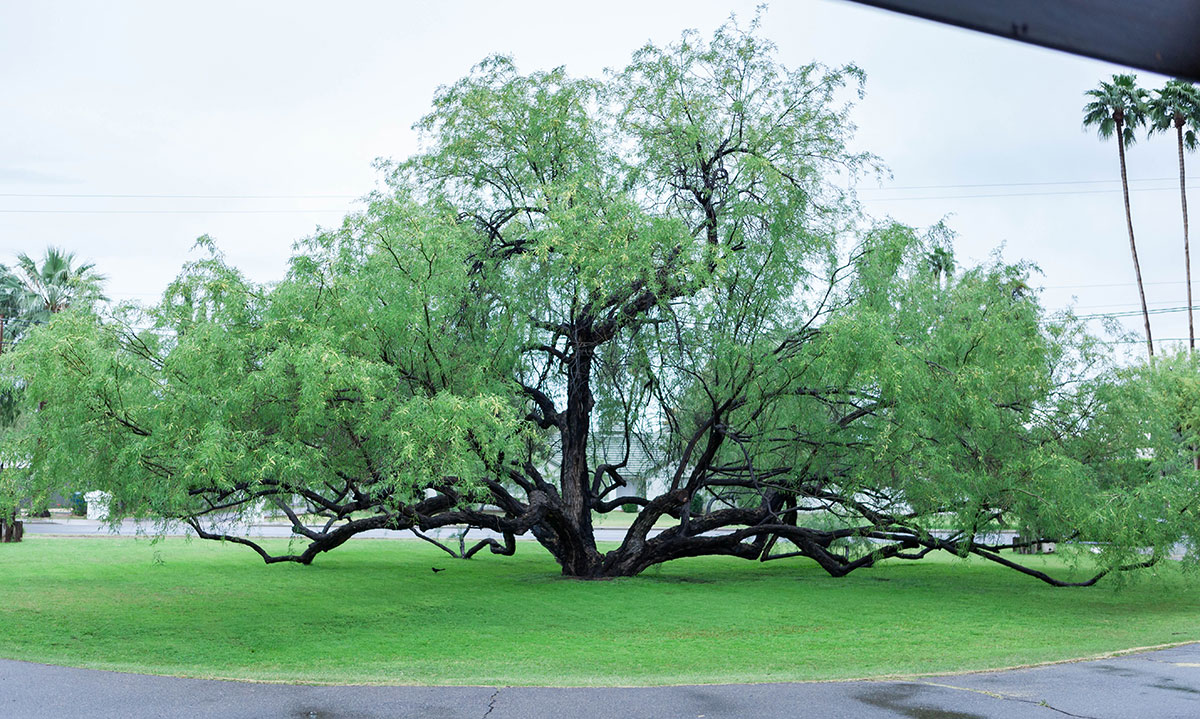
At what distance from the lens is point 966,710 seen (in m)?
8.09

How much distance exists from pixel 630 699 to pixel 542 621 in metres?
6.17

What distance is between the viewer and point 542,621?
14742mm

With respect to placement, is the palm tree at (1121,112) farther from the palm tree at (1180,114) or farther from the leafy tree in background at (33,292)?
the leafy tree in background at (33,292)

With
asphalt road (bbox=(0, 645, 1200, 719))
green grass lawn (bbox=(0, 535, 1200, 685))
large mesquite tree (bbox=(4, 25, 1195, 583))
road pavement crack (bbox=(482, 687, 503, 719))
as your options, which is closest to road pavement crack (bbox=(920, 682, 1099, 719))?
asphalt road (bbox=(0, 645, 1200, 719))

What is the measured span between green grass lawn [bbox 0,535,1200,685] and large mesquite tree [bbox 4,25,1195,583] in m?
1.33

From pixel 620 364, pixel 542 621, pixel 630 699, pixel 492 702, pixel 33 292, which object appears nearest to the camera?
pixel 492 702

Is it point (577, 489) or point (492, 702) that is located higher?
point (577, 489)

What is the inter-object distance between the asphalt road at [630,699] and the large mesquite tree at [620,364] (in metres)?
3.06

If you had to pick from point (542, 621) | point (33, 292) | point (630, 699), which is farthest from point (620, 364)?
point (33, 292)

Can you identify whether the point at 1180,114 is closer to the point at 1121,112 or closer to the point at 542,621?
the point at 1121,112

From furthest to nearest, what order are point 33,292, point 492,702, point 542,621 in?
point 33,292 < point 542,621 < point 492,702

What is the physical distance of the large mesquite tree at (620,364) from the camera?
12688 millimetres

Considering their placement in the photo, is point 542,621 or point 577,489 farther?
point 577,489

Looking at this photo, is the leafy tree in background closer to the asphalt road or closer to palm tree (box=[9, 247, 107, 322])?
palm tree (box=[9, 247, 107, 322])
